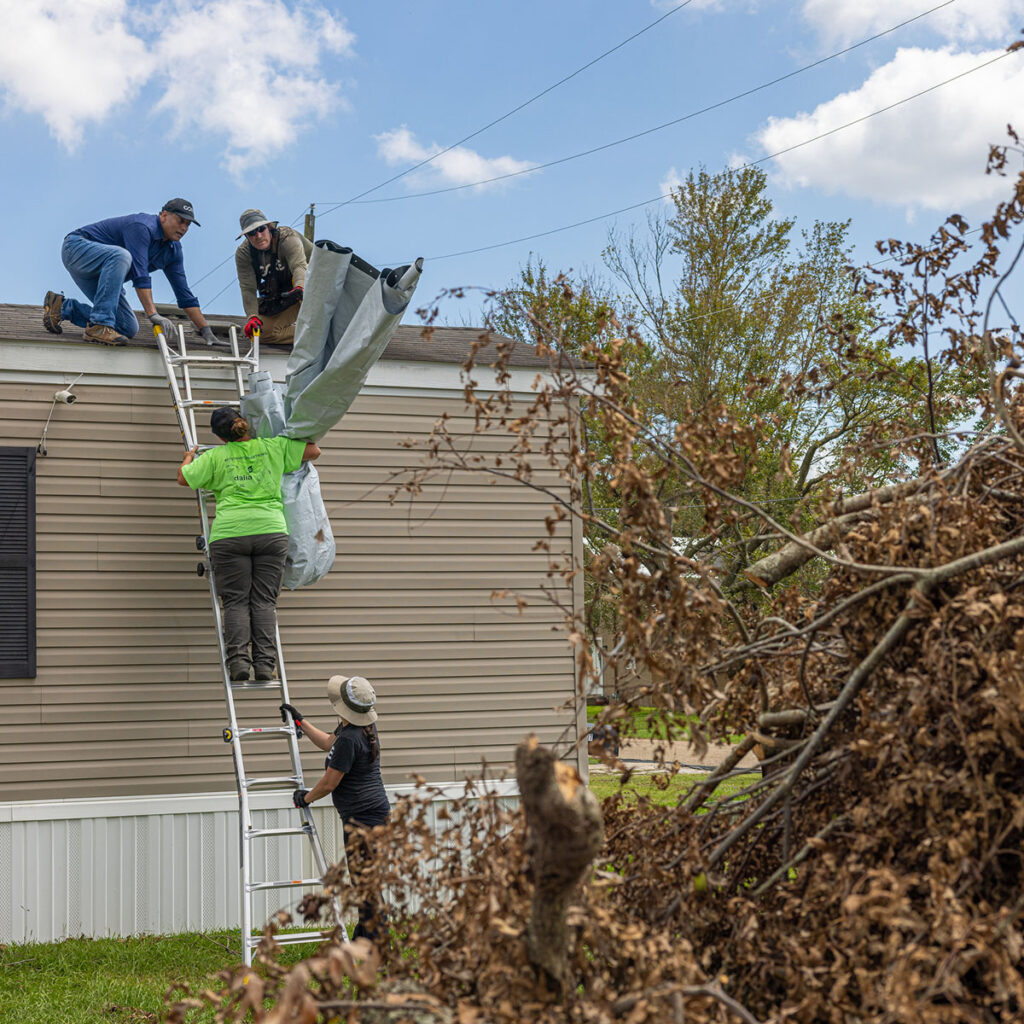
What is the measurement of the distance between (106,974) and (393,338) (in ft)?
16.2

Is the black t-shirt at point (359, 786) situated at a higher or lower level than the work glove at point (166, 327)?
lower

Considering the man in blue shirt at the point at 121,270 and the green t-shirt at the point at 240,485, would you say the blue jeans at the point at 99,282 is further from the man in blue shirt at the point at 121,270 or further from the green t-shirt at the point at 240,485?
the green t-shirt at the point at 240,485

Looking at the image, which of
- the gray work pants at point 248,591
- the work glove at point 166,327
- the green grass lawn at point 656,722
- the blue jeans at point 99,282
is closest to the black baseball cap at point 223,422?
the gray work pants at point 248,591

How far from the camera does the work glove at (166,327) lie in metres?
7.65

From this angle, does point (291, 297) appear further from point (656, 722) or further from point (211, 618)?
point (656, 722)

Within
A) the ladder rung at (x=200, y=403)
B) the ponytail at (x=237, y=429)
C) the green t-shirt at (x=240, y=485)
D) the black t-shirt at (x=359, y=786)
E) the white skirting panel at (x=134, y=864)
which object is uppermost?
the ladder rung at (x=200, y=403)

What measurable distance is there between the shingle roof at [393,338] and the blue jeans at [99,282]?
120 mm

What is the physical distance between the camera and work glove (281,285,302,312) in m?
8.31

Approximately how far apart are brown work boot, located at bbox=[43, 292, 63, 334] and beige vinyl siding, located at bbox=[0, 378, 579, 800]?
0.48 metres

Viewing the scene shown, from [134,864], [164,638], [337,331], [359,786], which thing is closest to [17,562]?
[164,638]

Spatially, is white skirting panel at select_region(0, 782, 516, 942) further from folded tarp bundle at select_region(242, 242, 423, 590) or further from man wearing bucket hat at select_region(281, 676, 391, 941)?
folded tarp bundle at select_region(242, 242, 423, 590)

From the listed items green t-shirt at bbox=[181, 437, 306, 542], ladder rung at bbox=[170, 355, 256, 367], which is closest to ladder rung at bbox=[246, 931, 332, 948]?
green t-shirt at bbox=[181, 437, 306, 542]

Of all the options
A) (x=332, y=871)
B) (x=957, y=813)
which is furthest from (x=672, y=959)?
(x=332, y=871)

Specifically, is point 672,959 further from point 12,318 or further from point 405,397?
point 12,318
